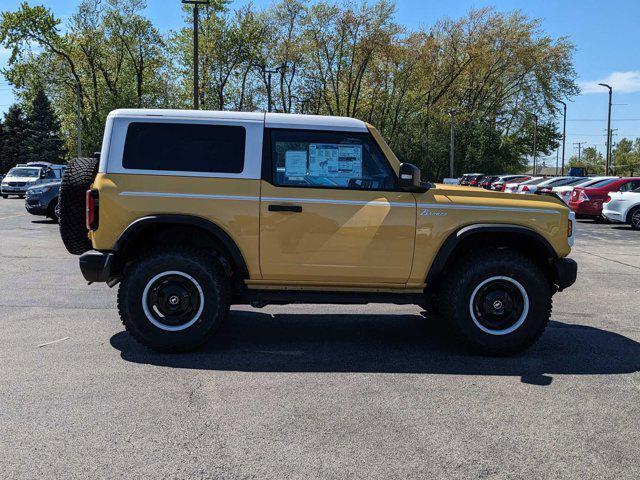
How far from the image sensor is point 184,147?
5188 millimetres

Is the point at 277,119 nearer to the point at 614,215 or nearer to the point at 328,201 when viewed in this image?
the point at 328,201

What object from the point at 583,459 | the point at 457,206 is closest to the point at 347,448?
the point at 583,459

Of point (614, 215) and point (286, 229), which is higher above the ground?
point (286, 229)

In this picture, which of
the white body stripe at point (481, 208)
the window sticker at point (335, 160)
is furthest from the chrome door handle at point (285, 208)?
the white body stripe at point (481, 208)

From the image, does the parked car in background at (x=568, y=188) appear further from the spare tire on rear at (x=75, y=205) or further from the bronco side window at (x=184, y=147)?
the spare tire on rear at (x=75, y=205)

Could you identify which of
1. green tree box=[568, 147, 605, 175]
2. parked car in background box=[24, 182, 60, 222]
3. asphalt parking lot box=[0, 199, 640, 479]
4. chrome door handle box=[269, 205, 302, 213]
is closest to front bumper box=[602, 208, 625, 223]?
asphalt parking lot box=[0, 199, 640, 479]

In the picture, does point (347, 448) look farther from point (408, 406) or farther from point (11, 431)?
point (11, 431)

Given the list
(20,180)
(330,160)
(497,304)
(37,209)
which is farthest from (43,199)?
(20,180)

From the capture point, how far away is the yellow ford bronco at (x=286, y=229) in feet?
16.7

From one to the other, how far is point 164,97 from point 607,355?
52361 mm

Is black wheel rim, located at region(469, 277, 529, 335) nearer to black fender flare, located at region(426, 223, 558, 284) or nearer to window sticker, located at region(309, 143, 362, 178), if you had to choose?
black fender flare, located at region(426, 223, 558, 284)

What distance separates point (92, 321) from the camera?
625 centimetres

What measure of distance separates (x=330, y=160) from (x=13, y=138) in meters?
64.4

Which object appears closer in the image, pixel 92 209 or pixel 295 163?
pixel 92 209
